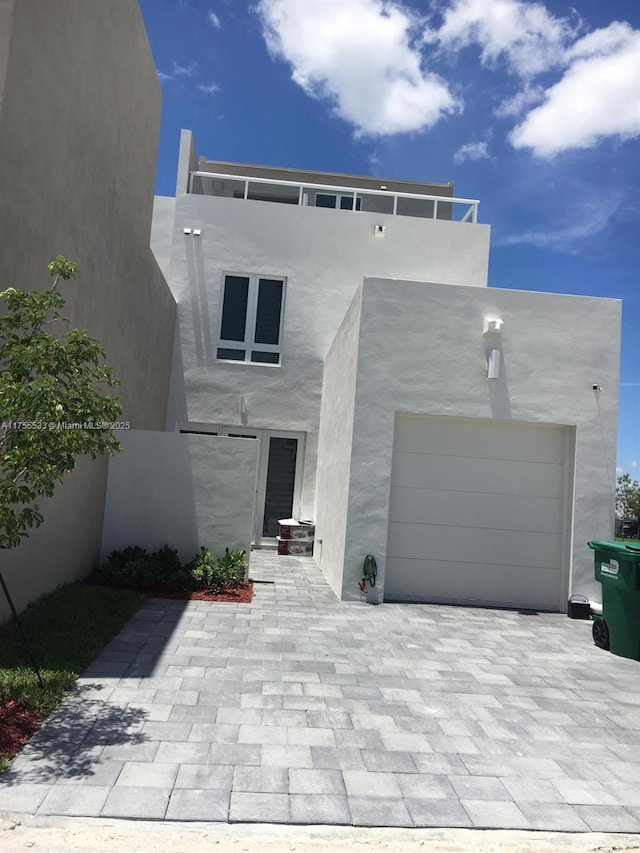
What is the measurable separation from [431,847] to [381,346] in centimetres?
645

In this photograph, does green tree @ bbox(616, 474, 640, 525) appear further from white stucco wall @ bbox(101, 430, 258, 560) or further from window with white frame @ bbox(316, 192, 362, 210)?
white stucco wall @ bbox(101, 430, 258, 560)

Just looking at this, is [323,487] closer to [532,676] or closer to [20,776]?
[532,676]

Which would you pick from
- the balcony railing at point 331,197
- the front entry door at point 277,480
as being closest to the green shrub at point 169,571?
the front entry door at point 277,480

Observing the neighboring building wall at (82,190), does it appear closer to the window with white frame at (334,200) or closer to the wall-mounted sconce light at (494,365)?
the wall-mounted sconce light at (494,365)

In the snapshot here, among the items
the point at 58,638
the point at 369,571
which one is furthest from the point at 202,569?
the point at 58,638

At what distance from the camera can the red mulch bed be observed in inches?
141

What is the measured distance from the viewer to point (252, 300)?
13.3 m

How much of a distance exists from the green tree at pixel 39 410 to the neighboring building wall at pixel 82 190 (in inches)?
65.4

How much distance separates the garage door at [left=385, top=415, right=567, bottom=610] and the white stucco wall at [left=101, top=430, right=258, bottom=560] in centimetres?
240

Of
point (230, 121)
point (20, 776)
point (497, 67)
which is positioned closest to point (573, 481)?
point (497, 67)

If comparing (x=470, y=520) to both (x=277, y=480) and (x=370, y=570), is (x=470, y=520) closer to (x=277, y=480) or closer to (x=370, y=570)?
(x=370, y=570)

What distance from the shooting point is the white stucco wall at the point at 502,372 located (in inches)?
330

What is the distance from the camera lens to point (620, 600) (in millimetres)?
6422

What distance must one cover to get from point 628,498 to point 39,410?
135 feet
